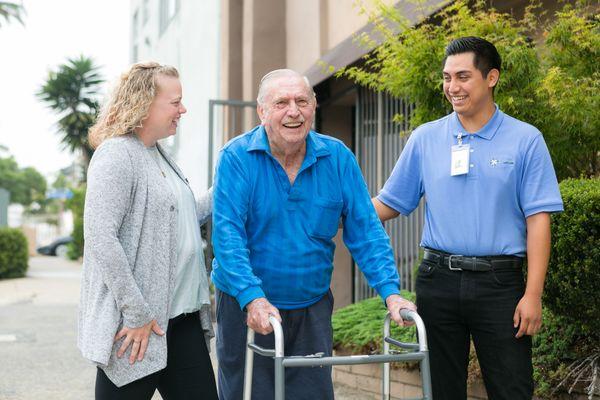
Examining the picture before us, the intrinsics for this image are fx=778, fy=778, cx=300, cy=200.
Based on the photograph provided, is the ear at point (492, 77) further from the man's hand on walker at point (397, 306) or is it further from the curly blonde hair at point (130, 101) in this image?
the curly blonde hair at point (130, 101)

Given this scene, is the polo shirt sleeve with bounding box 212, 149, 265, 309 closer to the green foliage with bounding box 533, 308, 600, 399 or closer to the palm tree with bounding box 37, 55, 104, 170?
the green foliage with bounding box 533, 308, 600, 399

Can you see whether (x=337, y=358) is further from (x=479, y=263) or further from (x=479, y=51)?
(x=479, y=51)

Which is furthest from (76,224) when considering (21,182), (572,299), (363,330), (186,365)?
(21,182)

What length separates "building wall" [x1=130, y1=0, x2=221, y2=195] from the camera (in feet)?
43.4

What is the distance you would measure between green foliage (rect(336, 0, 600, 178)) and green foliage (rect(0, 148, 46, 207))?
88.2m

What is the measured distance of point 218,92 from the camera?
12.6 meters

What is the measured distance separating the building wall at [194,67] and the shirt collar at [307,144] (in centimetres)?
974

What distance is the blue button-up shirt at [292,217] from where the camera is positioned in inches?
112

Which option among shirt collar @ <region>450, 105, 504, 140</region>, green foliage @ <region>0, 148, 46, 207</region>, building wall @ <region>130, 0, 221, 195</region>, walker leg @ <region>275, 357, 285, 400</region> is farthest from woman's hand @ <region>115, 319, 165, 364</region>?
green foliage @ <region>0, 148, 46, 207</region>

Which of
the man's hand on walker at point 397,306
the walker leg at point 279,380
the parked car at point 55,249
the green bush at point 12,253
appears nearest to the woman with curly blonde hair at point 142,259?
the walker leg at point 279,380

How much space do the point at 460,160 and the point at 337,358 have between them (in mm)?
1204

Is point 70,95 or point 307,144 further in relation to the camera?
point 70,95

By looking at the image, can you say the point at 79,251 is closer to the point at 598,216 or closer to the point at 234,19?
the point at 234,19

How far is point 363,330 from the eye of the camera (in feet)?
20.5
